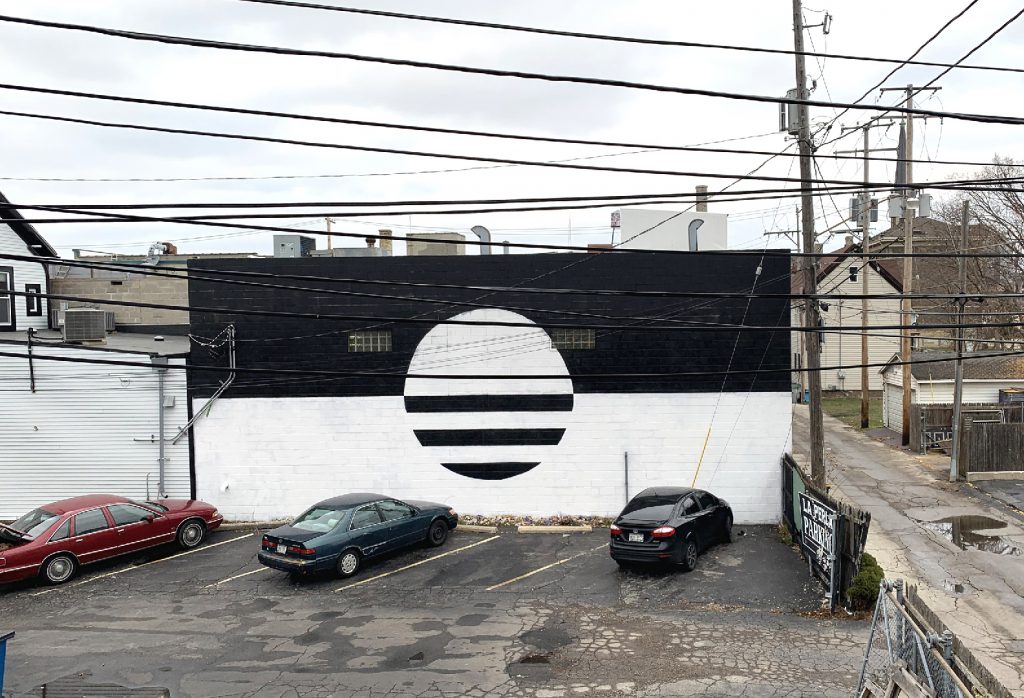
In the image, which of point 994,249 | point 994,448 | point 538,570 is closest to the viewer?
point 538,570

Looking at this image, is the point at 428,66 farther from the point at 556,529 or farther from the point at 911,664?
the point at 556,529

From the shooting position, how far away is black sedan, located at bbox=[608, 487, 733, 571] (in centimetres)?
1421

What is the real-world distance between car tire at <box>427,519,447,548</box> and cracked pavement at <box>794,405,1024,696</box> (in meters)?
8.88

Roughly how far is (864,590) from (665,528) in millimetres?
3444

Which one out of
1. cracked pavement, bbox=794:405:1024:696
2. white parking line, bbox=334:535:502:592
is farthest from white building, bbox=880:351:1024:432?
white parking line, bbox=334:535:502:592

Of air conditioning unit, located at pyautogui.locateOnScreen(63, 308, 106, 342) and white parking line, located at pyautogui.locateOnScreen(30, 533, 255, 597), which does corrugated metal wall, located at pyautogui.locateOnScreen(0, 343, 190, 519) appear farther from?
white parking line, located at pyautogui.locateOnScreen(30, 533, 255, 597)

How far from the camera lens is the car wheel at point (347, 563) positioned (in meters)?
14.7

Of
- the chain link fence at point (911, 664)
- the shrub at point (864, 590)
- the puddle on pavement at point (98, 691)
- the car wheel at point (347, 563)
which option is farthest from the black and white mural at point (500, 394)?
the puddle on pavement at point (98, 691)

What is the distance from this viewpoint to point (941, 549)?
52.6ft

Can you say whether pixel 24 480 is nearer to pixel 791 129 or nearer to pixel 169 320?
pixel 169 320

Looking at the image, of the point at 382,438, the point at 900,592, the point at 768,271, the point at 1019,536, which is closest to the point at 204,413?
the point at 382,438

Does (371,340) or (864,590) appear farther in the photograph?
(371,340)

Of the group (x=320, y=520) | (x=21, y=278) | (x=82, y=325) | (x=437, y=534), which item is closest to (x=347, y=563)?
(x=320, y=520)

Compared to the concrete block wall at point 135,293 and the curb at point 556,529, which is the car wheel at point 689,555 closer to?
the curb at point 556,529
